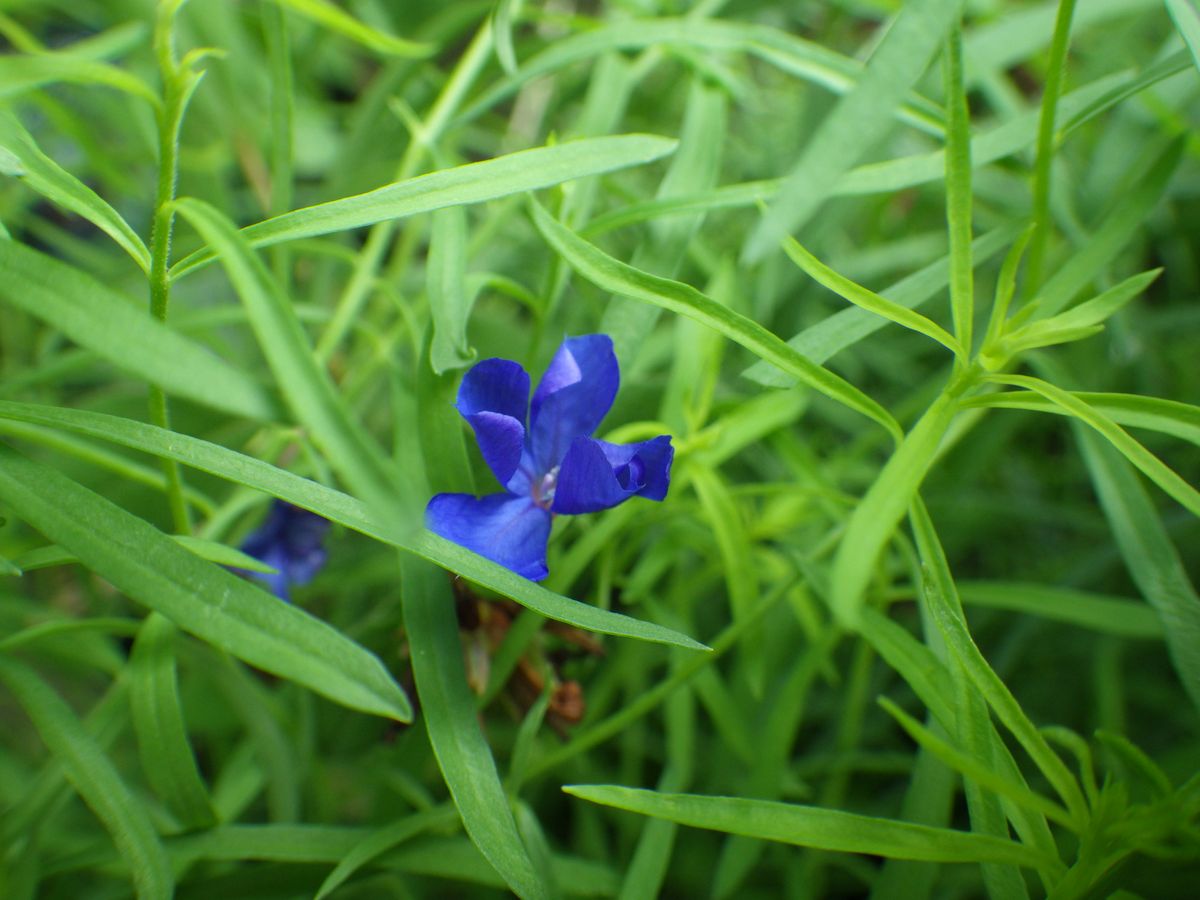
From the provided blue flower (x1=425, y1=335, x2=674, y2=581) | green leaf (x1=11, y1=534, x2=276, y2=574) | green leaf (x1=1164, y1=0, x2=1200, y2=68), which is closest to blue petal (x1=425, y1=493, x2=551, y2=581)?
blue flower (x1=425, y1=335, x2=674, y2=581)

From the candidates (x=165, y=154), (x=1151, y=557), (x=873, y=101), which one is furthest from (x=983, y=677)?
(x=165, y=154)

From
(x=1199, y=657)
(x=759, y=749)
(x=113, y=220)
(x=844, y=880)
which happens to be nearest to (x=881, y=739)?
(x=844, y=880)

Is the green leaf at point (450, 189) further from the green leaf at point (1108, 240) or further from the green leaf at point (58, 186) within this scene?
the green leaf at point (1108, 240)

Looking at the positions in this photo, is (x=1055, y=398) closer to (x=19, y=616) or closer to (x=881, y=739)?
(x=881, y=739)

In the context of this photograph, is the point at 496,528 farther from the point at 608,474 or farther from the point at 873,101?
the point at 873,101

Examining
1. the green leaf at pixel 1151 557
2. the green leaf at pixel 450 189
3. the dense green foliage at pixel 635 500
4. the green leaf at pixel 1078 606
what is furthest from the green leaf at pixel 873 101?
the green leaf at pixel 1078 606

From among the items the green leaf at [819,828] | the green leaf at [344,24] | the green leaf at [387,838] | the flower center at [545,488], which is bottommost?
the green leaf at [387,838]

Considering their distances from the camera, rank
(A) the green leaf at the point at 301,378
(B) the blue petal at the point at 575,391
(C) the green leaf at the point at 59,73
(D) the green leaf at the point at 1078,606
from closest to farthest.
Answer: (A) the green leaf at the point at 301,378, (C) the green leaf at the point at 59,73, (B) the blue petal at the point at 575,391, (D) the green leaf at the point at 1078,606

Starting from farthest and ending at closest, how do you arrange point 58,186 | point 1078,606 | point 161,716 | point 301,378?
point 1078,606 → point 161,716 → point 58,186 → point 301,378
